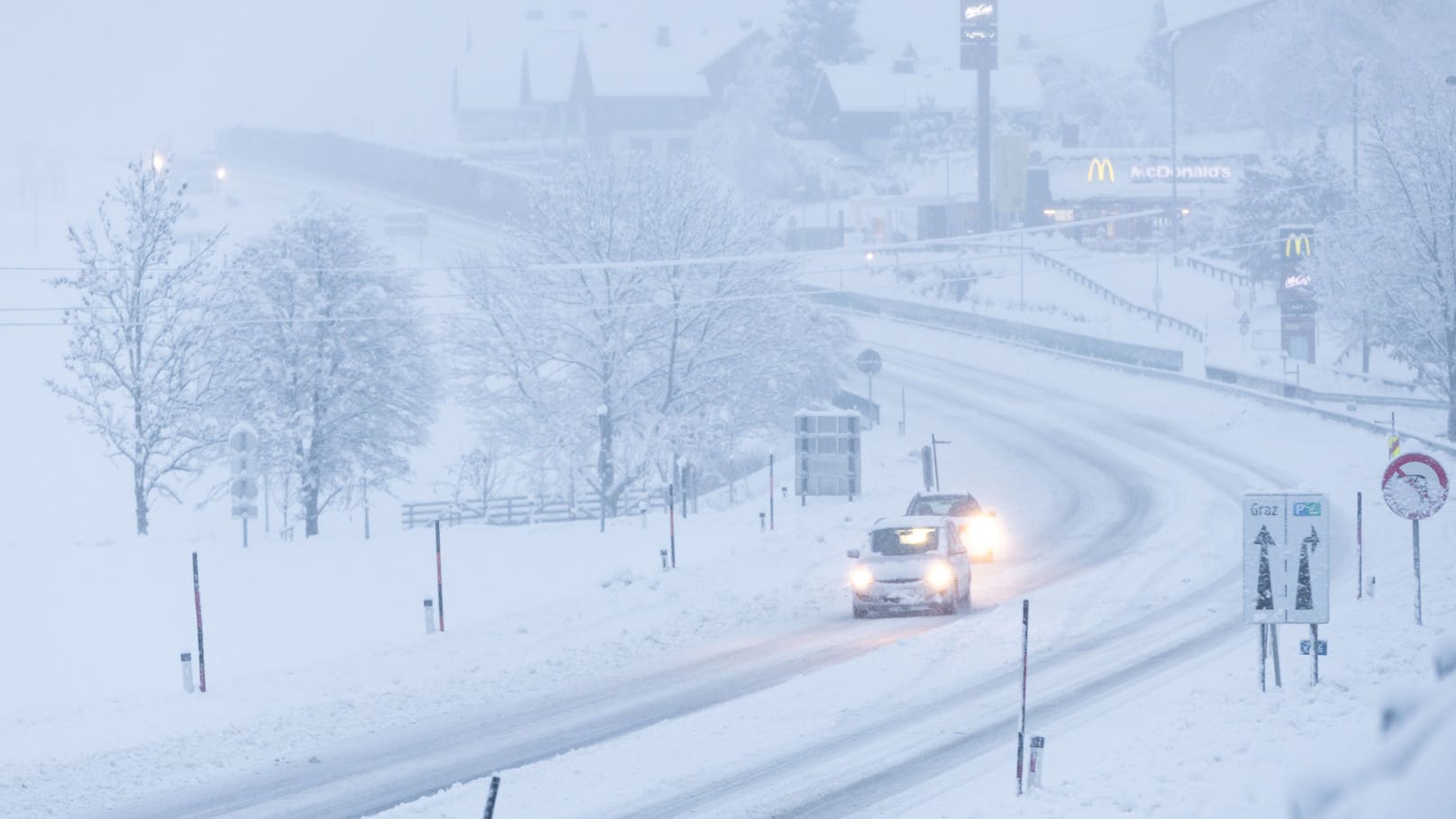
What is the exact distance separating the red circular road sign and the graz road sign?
3888 mm

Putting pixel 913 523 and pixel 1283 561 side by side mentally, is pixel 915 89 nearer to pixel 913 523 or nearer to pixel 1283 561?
pixel 913 523

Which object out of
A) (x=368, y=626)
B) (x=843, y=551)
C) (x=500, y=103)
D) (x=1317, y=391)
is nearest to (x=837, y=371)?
(x=1317, y=391)

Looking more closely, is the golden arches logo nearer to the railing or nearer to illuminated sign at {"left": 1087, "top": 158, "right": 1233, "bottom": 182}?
the railing

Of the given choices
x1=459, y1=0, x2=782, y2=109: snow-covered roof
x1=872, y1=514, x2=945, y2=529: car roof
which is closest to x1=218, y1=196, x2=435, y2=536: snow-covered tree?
x1=872, y1=514, x2=945, y2=529: car roof

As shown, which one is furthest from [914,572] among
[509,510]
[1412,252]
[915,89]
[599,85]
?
[599,85]

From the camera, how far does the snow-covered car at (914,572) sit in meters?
23.5

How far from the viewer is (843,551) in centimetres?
3053

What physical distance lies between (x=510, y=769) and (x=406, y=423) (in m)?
32.3

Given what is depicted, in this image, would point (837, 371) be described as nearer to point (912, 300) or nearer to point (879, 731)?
point (912, 300)

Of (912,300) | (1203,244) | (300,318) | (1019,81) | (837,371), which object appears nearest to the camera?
(300,318)

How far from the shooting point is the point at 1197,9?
137m

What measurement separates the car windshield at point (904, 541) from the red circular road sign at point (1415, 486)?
23.7 ft

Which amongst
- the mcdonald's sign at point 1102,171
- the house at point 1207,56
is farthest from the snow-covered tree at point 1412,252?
the house at point 1207,56

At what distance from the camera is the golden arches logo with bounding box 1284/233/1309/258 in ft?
184
